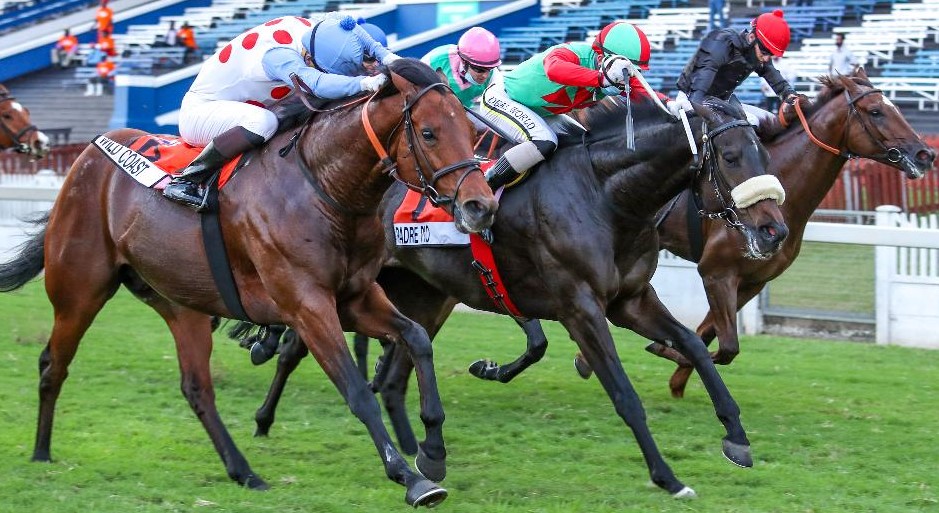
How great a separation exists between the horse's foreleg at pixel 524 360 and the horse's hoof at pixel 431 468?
204 cm

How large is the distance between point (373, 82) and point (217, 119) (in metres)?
1.08

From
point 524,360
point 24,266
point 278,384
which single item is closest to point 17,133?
point 24,266

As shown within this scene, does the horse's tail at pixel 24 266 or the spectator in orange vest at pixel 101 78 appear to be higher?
the horse's tail at pixel 24 266

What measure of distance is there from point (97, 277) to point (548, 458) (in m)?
2.51

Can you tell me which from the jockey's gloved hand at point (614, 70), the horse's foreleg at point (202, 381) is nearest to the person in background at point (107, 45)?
the horse's foreleg at point (202, 381)

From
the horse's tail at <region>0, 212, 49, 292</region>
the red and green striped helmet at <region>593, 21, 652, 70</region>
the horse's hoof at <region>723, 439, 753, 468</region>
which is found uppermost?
the red and green striped helmet at <region>593, 21, 652, 70</region>

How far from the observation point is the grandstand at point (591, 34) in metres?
18.7

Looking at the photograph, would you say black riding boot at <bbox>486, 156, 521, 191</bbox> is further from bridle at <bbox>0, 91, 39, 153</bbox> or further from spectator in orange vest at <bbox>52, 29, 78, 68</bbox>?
spectator in orange vest at <bbox>52, 29, 78, 68</bbox>

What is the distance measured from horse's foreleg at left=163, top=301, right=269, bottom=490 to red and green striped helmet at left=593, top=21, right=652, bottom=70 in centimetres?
250

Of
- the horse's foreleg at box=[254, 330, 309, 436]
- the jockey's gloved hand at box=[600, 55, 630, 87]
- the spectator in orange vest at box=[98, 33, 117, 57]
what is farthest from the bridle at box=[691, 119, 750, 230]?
the spectator in orange vest at box=[98, 33, 117, 57]

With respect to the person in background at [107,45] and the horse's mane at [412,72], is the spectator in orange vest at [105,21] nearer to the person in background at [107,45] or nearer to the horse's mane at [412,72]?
the person in background at [107,45]

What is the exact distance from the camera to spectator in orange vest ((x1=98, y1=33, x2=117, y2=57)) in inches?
1088

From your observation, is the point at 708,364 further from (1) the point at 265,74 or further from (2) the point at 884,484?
(1) the point at 265,74

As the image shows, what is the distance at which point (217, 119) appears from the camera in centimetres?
606
